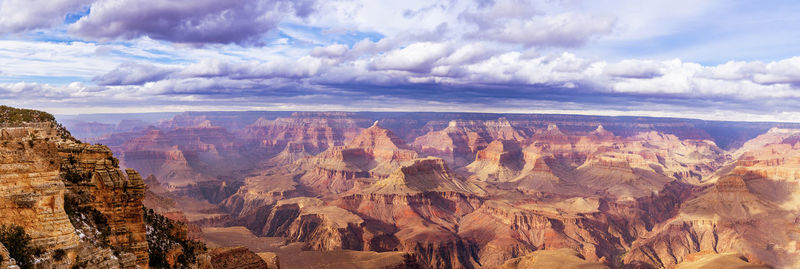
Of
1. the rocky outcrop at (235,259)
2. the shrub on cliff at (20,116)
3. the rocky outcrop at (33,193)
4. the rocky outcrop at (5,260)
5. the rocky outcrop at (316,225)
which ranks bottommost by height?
the rocky outcrop at (316,225)

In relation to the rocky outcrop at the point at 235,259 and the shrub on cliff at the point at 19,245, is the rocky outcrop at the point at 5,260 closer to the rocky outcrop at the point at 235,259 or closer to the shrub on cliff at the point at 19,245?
the shrub on cliff at the point at 19,245

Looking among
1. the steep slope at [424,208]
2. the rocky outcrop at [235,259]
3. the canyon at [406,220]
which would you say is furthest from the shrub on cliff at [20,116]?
the steep slope at [424,208]

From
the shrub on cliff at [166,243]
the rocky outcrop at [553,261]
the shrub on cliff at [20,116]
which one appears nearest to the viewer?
the shrub on cliff at [20,116]

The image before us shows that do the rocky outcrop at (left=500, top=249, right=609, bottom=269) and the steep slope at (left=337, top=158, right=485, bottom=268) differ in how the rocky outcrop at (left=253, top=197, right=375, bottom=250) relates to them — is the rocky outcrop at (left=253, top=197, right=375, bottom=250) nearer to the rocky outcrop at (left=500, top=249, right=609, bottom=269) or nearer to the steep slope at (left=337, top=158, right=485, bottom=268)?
the steep slope at (left=337, top=158, right=485, bottom=268)

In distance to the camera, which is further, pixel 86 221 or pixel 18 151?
pixel 86 221

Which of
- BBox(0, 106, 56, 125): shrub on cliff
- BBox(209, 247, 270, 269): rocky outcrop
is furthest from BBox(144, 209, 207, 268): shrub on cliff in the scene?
BBox(209, 247, 270, 269): rocky outcrop

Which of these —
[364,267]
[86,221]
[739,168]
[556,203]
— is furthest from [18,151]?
[739,168]

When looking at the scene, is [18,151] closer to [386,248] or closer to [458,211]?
[386,248]

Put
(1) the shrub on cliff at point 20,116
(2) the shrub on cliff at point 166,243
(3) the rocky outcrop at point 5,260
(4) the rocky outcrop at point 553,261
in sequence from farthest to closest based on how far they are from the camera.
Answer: (4) the rocky outcrop at point 553,261 < (2) the shrub on cliff at point 166,243 < (1) the shrub on cliff at point 20,116 < (3) the rocky outcrop at point 5,260
